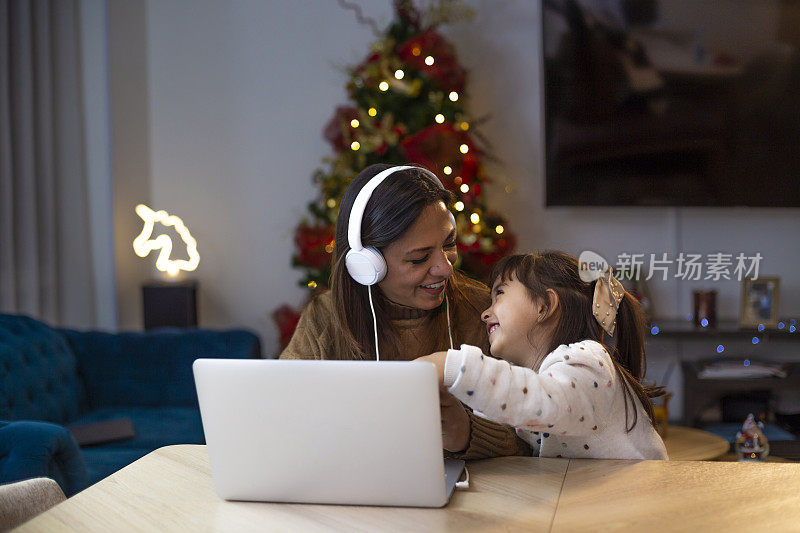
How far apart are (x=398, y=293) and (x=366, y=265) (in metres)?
0.15

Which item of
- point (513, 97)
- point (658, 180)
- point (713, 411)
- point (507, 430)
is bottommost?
point (713, 411)

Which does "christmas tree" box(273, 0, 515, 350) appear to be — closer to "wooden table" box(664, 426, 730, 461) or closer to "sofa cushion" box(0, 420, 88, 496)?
"wooden table" box(664, 426, 730, 461)

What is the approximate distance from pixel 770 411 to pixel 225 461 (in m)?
3.27

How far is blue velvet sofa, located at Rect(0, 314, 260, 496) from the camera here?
2.60 metres

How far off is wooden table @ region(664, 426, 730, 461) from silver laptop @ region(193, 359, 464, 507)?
192cm

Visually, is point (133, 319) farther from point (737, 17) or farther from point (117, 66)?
point (737, 17)

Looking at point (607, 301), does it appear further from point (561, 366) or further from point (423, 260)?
point (423, 260)

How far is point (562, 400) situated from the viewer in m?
1.22

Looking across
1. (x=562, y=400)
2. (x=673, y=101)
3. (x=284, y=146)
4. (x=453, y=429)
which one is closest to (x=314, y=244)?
(x=284, y=146)

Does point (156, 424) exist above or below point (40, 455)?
below

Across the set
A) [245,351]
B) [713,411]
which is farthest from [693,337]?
[245,351]

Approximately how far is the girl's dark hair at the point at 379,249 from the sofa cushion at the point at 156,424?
1.23 metres

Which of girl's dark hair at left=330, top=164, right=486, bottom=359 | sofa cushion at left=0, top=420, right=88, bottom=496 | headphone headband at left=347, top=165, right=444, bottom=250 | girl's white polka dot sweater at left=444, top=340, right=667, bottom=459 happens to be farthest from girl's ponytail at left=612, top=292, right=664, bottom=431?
sofa cushion at left=0, top=420, right=88, bottom=496

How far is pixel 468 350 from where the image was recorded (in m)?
1.16
